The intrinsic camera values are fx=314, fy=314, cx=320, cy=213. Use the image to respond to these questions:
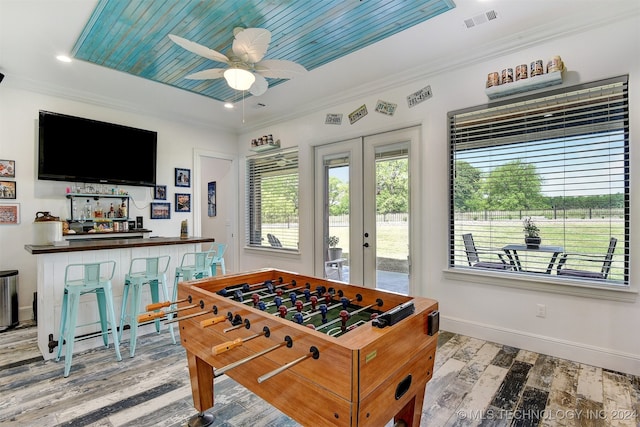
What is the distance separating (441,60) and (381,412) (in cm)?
336

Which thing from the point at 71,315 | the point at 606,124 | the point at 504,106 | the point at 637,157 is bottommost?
the point at 71,315

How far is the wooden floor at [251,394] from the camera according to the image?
1916 millimetres

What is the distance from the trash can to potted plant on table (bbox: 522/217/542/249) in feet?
18.0

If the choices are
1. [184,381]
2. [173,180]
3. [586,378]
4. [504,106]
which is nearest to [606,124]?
[504,106]

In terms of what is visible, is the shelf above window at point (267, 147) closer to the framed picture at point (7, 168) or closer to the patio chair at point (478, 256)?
the framed picture at point (7, 168)

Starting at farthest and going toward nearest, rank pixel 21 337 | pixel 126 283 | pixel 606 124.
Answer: pixel 21 337
pixel 126 283
pixel 606 124

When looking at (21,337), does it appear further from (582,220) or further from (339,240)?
(582,220)

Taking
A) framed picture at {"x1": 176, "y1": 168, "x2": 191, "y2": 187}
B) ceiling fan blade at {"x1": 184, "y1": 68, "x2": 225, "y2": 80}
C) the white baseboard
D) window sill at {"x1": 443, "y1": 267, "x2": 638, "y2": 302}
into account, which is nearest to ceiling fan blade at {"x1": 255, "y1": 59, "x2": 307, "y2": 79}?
ceiling fan blade at {"x1": 184, "y1": 68, "x2": 225, "y2": 80}

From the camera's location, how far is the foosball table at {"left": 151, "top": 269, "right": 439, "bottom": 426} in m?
1.06

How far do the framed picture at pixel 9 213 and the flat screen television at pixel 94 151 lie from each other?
462 mm

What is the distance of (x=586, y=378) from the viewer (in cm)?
239

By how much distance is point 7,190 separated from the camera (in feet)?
12.2

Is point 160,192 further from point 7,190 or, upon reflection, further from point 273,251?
point 273,251

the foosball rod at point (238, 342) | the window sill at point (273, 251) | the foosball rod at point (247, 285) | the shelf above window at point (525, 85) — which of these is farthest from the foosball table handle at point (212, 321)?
the window sill at point (273, 251)
